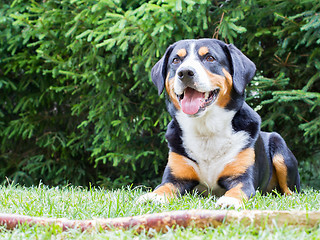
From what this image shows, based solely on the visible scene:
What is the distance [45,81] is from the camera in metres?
6.84

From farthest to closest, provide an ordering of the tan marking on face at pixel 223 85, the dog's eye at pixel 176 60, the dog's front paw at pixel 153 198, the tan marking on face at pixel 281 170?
1. the tan marking on face at pixel 281 170
2. the dog's eye at pixel 176 60
3. the tan marking on face at pixel 223 85
4. the dog's front paw at pixel 153 198

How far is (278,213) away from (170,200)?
3.36ft

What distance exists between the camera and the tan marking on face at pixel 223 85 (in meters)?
3.23

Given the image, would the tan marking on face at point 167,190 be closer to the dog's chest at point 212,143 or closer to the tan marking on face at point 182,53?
the dog's chest at point 212,143

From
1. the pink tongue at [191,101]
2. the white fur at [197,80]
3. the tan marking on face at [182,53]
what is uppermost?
the tan marking on face at [182,53]

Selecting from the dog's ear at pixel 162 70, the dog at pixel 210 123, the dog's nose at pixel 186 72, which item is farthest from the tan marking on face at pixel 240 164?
the dog's ear at pixel 162 70

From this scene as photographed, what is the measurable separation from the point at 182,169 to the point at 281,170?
1.09 meters

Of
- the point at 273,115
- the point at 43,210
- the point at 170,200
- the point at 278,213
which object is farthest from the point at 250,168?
the point at 273,115

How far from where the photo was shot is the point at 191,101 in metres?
3.28

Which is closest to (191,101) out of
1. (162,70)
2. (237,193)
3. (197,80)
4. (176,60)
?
(197,80)

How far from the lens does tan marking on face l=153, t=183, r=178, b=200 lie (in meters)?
3.11

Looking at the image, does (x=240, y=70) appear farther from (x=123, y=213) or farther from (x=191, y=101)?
(x=123, y=213)

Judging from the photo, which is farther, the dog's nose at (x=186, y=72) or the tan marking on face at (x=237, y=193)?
the dog's nose at (x=186, y=72)

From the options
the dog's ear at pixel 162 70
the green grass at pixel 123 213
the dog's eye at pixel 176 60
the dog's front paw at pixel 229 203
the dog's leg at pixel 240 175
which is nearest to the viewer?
the green grass at pixel 123 213
